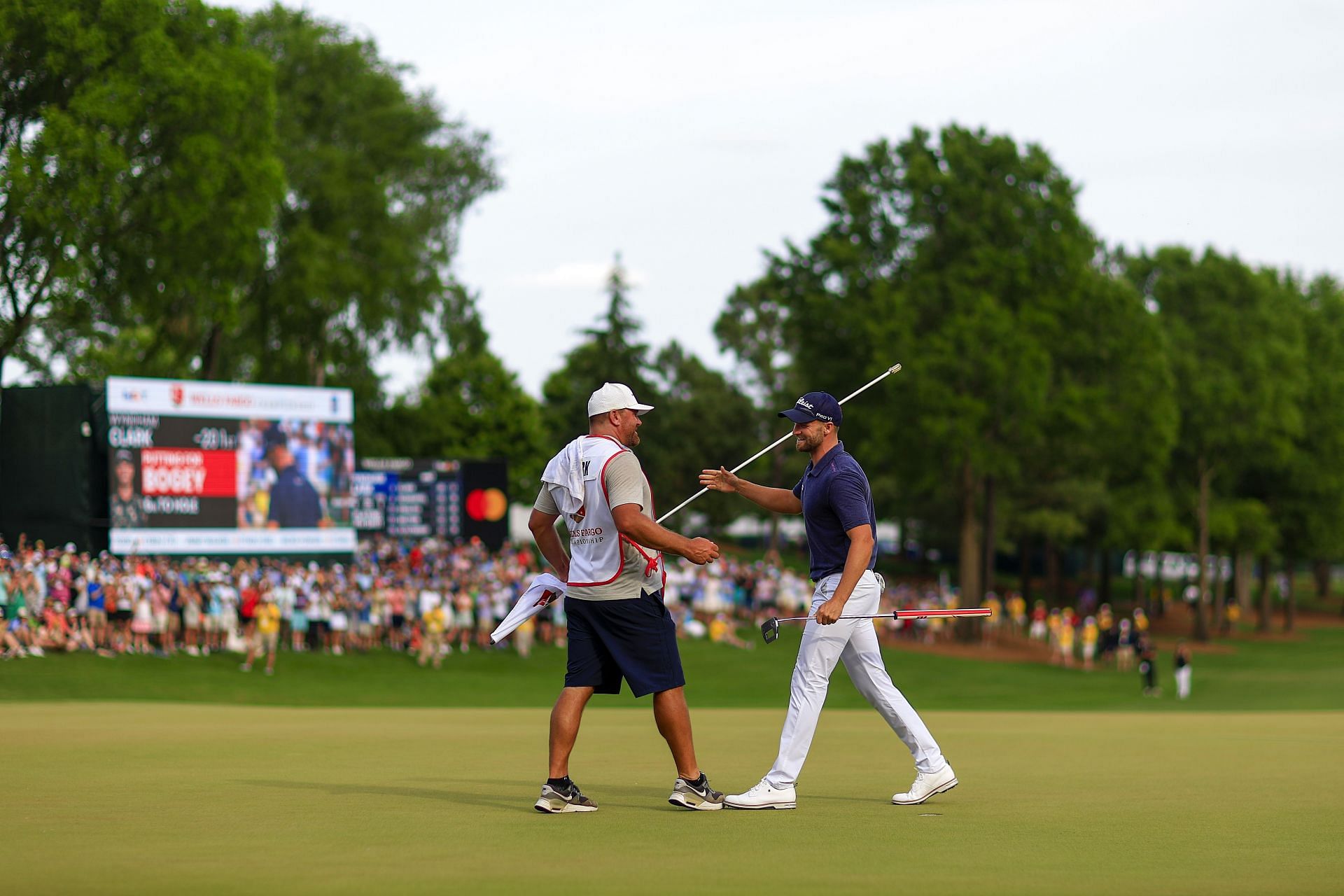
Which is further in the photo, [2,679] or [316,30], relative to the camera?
[316,30]

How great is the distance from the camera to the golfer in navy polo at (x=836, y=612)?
795cm

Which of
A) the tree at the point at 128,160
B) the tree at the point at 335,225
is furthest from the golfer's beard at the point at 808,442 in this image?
the tree at the point at 335,225

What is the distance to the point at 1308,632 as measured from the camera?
7056 cm

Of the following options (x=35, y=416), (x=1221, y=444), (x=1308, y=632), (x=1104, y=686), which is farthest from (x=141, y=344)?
(x=1308, y=632)

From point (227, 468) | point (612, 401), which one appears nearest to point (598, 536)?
point (612, 401)

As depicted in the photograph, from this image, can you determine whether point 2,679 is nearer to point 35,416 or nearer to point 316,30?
point 35,416

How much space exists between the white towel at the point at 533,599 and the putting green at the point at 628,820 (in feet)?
3.07

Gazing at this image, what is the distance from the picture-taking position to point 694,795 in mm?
7707

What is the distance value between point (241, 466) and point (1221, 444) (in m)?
44.4

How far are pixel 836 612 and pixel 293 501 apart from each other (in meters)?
27.3

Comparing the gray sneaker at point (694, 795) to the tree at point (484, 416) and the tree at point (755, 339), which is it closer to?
the tree at point (484, 416)

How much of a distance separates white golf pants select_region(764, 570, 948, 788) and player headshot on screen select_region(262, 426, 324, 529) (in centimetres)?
2664

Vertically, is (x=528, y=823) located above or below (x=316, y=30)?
below

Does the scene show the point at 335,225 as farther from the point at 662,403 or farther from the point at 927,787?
the point at 927,787
